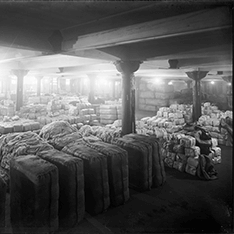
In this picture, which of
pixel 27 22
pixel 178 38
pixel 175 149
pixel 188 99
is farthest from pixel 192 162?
pixel 188 99

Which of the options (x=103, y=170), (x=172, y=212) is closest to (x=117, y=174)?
(x=103, y=170)

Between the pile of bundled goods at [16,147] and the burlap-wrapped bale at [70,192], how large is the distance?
4.33ft

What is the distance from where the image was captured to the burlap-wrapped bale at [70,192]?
12.4ft

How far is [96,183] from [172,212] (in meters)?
1.82

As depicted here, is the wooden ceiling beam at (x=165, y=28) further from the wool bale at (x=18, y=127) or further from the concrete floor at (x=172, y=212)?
the wool bale at (x=18, y=127)

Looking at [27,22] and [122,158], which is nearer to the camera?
[27,22]

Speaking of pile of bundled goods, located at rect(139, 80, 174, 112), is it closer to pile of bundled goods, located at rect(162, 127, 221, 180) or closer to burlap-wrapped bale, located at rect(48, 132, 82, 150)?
pile of bundled goods, located at rect(162, 127, 221, 180)

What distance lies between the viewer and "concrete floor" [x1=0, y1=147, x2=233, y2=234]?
12.8 feet

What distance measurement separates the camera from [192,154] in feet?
22.0

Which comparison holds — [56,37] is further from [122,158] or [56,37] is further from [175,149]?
[175,149]

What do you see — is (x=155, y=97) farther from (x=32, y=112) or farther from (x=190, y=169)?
(x=190, y=169)

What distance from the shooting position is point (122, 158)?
4.59m

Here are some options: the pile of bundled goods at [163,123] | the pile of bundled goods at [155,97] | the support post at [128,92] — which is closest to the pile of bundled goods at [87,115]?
the pile of bundled goods at [163,123]

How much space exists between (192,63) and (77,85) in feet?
110
